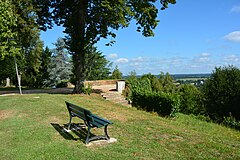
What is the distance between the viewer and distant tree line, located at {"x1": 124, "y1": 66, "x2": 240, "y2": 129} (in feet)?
48.9

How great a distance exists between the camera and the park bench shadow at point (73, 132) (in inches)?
296

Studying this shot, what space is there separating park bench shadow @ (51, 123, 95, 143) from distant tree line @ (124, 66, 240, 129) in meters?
7.04

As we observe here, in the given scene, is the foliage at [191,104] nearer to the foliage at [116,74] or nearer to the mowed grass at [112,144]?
the foliage at [116,74]

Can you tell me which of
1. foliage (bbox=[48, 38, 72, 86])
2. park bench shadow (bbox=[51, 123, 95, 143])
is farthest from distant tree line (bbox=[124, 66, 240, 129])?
foliage (bbox=[48, 38, 72, 86])

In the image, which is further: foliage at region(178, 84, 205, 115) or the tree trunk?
foliage at region(178, 84, 205, 115)

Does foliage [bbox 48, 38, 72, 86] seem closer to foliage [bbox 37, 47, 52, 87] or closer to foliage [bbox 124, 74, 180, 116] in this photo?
foliage [bbox 37, 47, 52, 87]

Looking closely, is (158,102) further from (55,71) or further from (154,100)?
(55,71)

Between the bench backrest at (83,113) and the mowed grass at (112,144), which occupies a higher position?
the bench backrest at (83,113)

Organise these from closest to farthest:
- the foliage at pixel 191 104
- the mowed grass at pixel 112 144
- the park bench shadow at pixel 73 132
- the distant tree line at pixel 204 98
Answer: the mowed grass at pixel 112 144, the park bench shadow at pixel 73 132, the distant tree line at pixel 204 98, the foliage at pixel 191 104

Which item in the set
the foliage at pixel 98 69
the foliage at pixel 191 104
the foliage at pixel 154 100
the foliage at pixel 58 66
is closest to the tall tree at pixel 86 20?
the foliage at pixel 154 100

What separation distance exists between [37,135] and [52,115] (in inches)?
120

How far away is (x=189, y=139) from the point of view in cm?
755

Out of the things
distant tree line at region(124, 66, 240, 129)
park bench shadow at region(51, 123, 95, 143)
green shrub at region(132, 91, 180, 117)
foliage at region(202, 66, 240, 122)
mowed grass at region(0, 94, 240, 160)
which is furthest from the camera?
foliage at region(202, 66, 240, 122)

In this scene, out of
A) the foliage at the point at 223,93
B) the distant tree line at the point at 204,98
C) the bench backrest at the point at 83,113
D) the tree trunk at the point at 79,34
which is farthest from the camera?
the foliage at the point at 223,93
